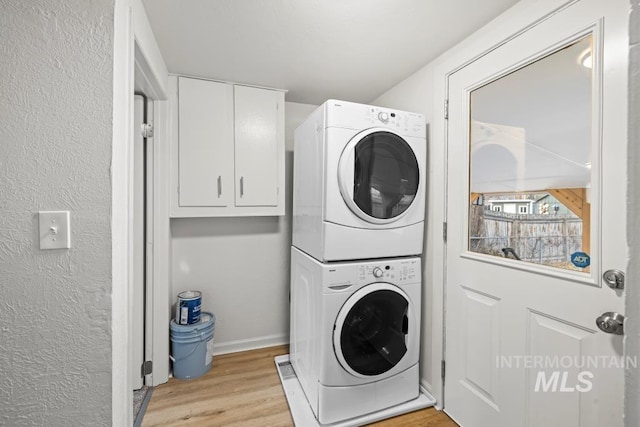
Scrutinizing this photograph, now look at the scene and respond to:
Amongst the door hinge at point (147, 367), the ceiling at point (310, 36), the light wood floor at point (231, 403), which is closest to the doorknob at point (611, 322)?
the light wood floor at point (231, 403)

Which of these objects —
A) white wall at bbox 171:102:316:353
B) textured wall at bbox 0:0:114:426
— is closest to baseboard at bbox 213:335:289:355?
white wall at bbox 171:102:316:353

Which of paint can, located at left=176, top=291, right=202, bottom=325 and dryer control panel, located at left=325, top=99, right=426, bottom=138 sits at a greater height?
dryer control panel, located at left=325, top=99, right=426, bottom=138

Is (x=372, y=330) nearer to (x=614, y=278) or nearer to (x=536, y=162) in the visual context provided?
(x=614, y=278)

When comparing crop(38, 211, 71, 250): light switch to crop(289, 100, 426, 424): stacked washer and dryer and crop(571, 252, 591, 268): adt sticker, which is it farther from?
crop(571, 252, 591, 268): adt sticker

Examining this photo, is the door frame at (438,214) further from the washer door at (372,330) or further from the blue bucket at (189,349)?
the blue bucket at (189,349)

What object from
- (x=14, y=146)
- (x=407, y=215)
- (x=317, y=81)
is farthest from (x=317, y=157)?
(x=14, y=146)

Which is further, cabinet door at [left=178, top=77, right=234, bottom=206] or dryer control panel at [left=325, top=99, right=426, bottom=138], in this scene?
cabinet door at [left=178, top=77, right=234, bottom=206]

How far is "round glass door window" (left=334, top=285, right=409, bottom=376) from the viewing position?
1569 mm

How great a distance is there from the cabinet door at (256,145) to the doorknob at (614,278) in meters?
1.86

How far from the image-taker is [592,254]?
104cm

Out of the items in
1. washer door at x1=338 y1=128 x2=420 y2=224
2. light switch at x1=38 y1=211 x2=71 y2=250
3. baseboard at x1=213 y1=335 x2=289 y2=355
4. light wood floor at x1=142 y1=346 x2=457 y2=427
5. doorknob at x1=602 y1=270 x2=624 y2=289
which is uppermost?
washer door at x1=338 y1=128 x2=420 y2=224

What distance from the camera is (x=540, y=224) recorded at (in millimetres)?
1235

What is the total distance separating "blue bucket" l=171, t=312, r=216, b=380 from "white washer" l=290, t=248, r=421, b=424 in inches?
30.5

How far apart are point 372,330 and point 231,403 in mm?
998
